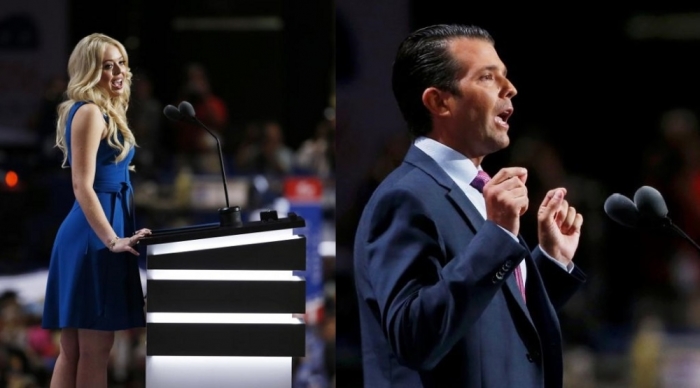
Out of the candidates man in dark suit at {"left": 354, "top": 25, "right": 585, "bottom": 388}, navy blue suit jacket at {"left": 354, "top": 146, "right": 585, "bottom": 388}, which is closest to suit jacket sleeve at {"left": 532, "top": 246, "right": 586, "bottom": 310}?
man in dark suit at {"left": 354, "top": 25, "right": 585, "bottom": 388}

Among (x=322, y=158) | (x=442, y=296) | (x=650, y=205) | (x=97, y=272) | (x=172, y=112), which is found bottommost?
(x=322, y=158)

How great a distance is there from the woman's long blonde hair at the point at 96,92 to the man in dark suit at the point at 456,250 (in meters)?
0.87

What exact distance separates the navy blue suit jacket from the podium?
2.28 feet

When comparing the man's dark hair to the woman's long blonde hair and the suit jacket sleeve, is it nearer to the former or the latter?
the suit jacket sleeve

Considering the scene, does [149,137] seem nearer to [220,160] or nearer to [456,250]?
[220,160]

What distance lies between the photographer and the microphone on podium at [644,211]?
1.99 metres

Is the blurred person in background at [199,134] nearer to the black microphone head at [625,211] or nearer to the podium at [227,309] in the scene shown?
the podium at [227,309]

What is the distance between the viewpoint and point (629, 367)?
664 centimetres

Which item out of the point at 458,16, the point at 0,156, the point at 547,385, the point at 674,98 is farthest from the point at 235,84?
the point at 547,385

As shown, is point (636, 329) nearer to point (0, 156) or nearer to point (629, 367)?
point (629, 367)

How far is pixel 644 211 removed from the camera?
2.00 m

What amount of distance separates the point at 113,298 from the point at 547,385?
1.11 metres

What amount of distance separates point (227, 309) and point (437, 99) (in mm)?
859

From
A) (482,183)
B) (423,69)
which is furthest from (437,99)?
(482,183)
